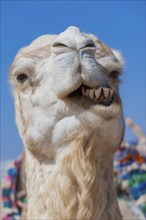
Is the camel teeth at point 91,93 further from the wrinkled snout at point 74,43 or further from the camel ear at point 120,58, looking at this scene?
the camel ear at point 120,58

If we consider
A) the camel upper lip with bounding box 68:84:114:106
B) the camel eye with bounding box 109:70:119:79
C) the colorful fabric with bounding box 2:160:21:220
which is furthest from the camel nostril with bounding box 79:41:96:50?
the colorful fabric with bounding box 2:160:21:220

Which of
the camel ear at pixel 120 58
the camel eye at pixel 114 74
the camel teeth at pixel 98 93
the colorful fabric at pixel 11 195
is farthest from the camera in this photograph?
the colorful fabric at pixel 11 195

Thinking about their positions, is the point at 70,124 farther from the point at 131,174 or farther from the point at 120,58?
the point at 131,174

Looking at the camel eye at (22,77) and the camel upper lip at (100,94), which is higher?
the camel eye at (22,77)

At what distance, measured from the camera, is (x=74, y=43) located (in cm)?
230

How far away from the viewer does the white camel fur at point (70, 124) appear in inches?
89.1

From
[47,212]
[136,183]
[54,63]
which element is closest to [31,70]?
[54,63]

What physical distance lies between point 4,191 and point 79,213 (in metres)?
2.64

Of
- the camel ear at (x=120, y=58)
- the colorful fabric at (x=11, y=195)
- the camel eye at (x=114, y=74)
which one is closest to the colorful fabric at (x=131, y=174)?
the colorful fabric at (x=11, y=195)

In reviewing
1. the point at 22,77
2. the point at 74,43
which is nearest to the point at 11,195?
the point at 22,77

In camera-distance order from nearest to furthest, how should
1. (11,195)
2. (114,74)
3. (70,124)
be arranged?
(70,124)
(114,74)
(11,195)

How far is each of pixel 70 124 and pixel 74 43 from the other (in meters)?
0.30

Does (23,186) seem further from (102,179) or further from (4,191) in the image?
(102,179)

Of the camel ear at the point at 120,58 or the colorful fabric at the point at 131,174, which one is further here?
the colorful fabric at the point at 131,174
